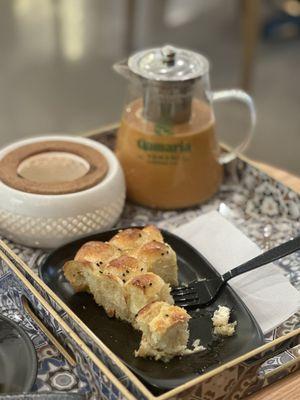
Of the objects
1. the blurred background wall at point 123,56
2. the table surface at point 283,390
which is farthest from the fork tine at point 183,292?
the blurred background wall at point 123,56

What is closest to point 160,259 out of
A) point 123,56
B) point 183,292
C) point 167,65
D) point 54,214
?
point 183,292

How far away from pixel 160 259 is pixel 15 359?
18 cm

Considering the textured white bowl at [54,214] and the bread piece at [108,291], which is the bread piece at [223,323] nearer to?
the bread piece at [108,291]

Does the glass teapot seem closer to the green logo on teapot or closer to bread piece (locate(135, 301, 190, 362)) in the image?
the green logo on teapot

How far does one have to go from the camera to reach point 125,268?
28.1 inches

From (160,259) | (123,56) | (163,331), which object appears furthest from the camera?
(123,56)

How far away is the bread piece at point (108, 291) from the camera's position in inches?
27.3

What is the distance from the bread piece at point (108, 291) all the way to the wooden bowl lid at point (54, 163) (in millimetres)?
165

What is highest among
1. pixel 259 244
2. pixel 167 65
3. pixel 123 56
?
pixel 167 65

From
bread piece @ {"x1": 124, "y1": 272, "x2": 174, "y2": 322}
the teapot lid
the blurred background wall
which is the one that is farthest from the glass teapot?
the blurred background wall

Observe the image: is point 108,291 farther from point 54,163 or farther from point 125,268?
point 54,163

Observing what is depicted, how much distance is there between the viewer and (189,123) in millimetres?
900

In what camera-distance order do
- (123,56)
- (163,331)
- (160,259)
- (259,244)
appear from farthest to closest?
(123,56)
(259,244)
(160,259)
(163,331)

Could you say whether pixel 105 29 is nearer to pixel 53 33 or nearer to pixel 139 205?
pixel 53 33
